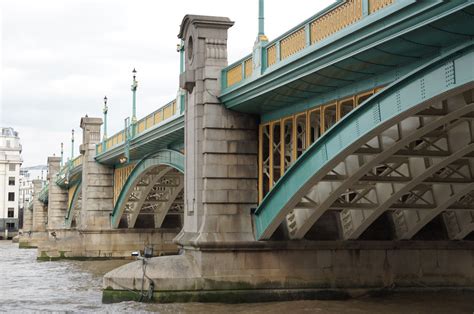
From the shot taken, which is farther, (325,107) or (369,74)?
(325,107)

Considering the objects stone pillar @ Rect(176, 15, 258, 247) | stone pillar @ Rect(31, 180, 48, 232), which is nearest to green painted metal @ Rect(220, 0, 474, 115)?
stone pillar @ Rect(176, 15, 258, 247)

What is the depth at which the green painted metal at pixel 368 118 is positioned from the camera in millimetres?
11188

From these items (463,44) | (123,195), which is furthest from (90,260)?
(463,44)

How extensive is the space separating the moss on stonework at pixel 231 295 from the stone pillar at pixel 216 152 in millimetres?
1459

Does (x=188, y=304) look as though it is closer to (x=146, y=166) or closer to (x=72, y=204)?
(x=146, y=166)

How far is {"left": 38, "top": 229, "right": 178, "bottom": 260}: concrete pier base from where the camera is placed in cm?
4188

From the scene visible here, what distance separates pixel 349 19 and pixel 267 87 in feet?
13.1

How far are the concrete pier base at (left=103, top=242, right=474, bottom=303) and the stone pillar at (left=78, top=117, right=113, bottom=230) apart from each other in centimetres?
2456

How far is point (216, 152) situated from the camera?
20328 mm

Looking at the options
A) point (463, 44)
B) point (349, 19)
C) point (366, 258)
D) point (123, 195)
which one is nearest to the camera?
point (463, 44)

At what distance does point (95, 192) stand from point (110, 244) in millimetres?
3448

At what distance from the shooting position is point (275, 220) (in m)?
18.6

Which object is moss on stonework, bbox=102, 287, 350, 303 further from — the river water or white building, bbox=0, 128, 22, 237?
white building, bbox=0, 128, 22, 237

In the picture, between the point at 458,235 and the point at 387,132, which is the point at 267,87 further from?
the point at 458,235
